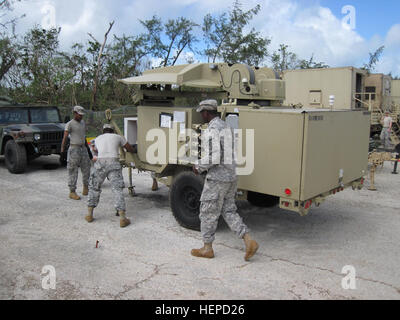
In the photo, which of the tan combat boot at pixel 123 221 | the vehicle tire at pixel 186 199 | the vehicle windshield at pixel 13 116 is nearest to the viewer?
the vehicle tire at pixel 186 199

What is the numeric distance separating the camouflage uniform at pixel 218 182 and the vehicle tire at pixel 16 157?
652cm

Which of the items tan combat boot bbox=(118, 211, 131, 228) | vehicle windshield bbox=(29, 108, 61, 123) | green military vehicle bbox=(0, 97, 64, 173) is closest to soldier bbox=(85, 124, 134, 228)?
tan combat boot bbox=(118, 211, 131, 228)

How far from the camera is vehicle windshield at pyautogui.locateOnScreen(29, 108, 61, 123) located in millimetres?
10523

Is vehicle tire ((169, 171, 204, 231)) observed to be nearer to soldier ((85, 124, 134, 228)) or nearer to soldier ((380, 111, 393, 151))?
soldier ((85, 124, 134, 228))

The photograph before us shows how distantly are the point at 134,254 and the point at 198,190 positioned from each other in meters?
1.21

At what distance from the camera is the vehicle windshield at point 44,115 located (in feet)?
34.5

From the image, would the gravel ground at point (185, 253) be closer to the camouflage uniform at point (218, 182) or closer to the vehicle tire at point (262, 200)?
the vehicle tire at point (262, 200)

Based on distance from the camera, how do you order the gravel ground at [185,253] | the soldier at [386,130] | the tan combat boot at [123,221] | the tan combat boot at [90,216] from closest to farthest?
the gravel ground at [185,253], the tan combat boot at [123,221], the tan combat boot at [90,216], the soldier at [386,130]

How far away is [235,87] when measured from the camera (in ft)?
19.4

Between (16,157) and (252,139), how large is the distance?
6.83 metres

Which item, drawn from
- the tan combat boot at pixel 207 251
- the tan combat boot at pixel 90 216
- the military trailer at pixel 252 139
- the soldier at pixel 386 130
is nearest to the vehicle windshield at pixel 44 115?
the military trailer at pixel 252 139

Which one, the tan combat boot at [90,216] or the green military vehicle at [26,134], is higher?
the green military vehicle at [26,134]

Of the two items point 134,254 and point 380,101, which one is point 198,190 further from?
point 380,101

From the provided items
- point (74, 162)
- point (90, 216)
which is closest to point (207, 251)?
point (90, 216)
